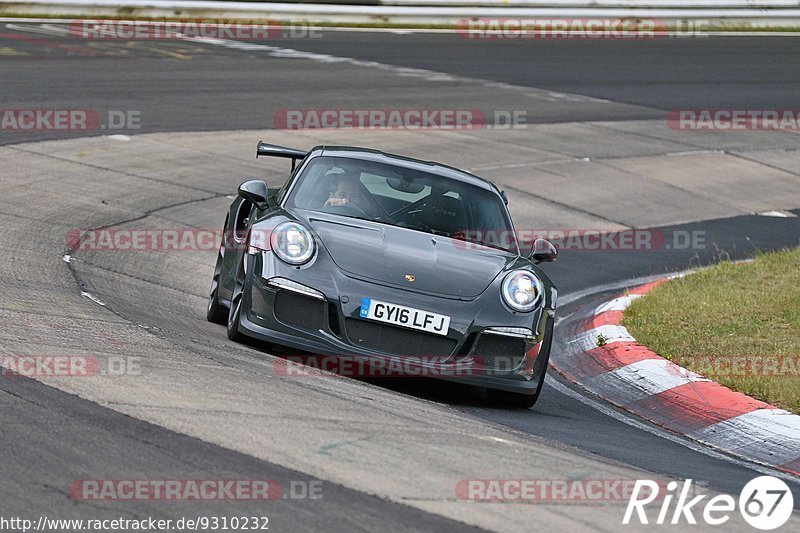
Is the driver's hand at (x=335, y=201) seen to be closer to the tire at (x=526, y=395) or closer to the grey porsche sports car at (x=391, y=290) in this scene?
the grey porsche sports car at (x=391, y=290)

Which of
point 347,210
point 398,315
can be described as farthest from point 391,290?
point 347,210

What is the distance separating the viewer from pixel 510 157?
16188 millimetres

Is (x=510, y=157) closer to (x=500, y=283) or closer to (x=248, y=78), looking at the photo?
(x=248, y=78)

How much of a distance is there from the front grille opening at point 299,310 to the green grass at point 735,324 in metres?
2.58

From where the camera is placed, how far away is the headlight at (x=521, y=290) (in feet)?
22.5

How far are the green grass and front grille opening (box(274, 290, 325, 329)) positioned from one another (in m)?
2.58

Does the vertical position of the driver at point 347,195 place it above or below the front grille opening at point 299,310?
above

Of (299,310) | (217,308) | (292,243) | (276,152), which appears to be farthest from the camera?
(276,152)

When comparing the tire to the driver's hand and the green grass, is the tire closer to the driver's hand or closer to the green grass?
the green grass

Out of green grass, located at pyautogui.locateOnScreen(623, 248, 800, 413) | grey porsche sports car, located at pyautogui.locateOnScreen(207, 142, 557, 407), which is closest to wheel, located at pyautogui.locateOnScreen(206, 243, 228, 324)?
grey porsche sports car, located at pyautogui.locateOnScreen(207, 142, 557, 407)

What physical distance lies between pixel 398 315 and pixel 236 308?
1067mm

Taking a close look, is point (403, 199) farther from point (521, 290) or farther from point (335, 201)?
point (521, 290)

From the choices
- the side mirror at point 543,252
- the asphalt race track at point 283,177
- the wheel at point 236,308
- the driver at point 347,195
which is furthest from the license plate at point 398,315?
the side mirror at point 543,252

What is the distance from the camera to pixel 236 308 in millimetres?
7109
